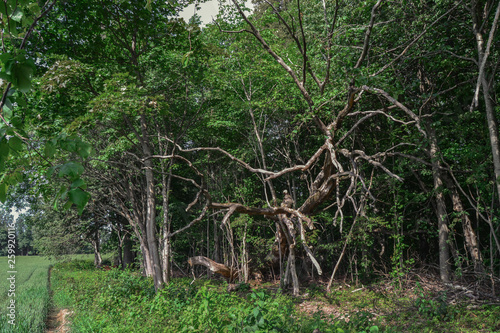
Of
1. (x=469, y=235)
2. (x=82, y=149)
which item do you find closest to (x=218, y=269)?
(x=469, y=235)

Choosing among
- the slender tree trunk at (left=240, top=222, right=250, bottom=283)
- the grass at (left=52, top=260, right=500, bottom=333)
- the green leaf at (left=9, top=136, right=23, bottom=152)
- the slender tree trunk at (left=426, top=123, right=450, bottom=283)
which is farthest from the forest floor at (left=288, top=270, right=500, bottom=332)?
the green leaf at (left=9, top=136, right=23, bottom=152)

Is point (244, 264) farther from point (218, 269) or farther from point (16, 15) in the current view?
point (16, 15)

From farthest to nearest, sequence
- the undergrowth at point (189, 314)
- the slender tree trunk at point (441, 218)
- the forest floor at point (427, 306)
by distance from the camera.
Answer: the slender tree trunk at point (441, 218), the forest floor at point (427, 306), the undergrowth at point (189, 314)

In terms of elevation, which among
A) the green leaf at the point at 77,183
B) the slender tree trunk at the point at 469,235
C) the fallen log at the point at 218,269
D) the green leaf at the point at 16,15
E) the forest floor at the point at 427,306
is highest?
the green leaf at the point at 16,15

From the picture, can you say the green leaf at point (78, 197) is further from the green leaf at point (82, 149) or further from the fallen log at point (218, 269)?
the fallen log at point (218, 269)

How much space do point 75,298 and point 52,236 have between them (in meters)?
10.0

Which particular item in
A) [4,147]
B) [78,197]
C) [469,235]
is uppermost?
[4,147]

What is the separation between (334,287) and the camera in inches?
400

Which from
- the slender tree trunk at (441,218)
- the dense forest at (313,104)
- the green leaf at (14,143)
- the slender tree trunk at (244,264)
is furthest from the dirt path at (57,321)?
the slender tree trunk at (441,218)

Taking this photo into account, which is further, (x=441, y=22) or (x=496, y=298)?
(x=441, y=22)

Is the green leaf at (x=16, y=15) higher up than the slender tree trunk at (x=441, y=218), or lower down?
higher up

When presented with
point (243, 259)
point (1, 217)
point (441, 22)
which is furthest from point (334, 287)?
point (1, 217)

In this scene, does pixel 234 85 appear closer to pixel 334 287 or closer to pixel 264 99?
pixel 264 99

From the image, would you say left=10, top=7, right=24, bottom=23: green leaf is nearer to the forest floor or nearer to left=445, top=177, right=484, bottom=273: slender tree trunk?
the forest floor
